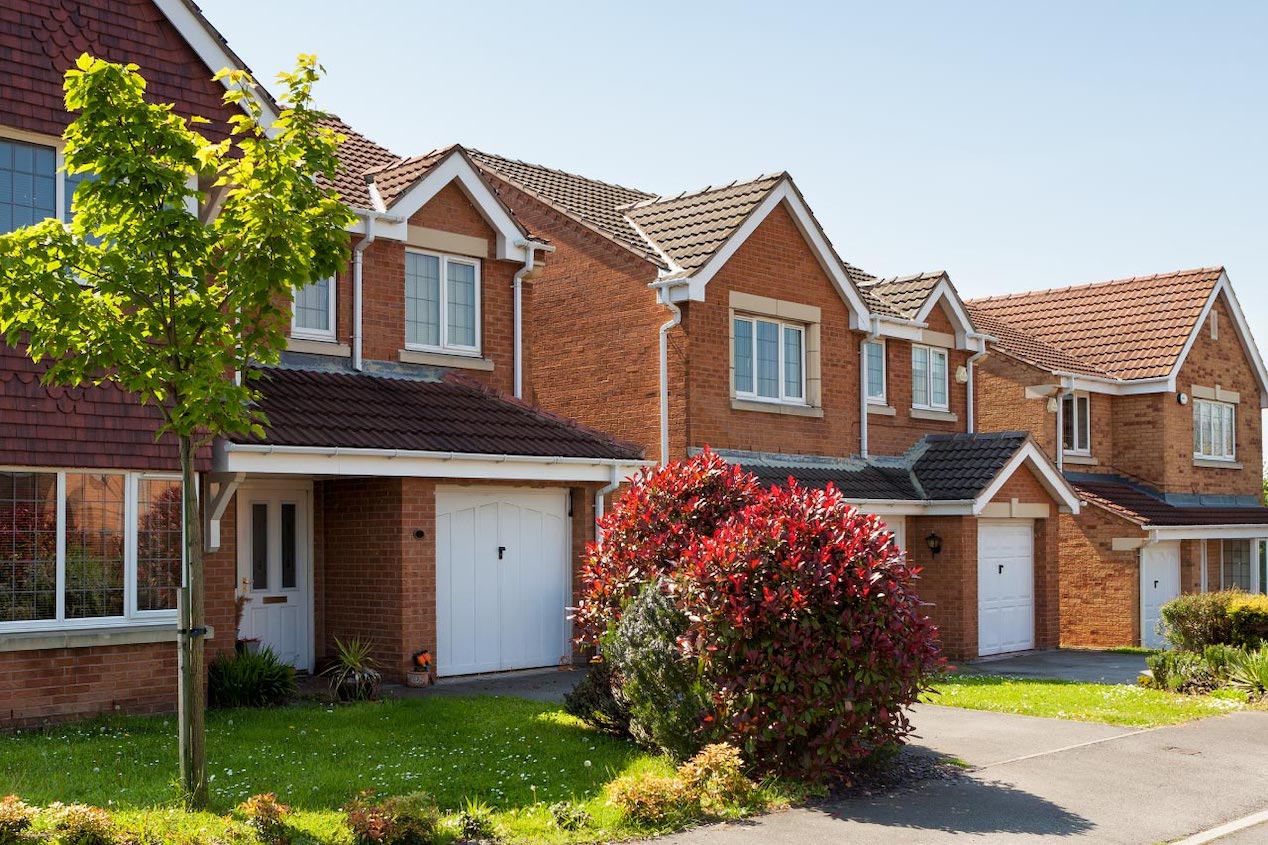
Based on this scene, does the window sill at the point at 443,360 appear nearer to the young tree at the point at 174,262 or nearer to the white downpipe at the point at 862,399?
Result: the white downpipe at the point at 862,399

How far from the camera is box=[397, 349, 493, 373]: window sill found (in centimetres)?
1708

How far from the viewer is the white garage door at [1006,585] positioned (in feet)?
73.6

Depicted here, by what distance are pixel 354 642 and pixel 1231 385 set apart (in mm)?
25298

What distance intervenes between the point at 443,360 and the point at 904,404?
983 cm

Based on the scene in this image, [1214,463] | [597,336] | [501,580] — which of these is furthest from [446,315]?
[1214,463]

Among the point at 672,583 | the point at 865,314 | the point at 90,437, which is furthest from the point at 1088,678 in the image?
the point at 90,437

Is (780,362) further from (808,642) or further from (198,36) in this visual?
(808,642)

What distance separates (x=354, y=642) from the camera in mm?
14695

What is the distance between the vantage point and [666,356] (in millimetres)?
19188

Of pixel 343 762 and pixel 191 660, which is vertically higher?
pixel 191 660

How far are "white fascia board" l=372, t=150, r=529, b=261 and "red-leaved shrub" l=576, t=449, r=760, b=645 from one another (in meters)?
6.32

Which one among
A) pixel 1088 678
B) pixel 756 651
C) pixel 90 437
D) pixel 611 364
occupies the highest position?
pixel 611 364

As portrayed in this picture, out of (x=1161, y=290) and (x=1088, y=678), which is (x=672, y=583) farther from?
(x=1161, y=290)

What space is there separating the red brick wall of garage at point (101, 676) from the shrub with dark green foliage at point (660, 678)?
4.57 m
